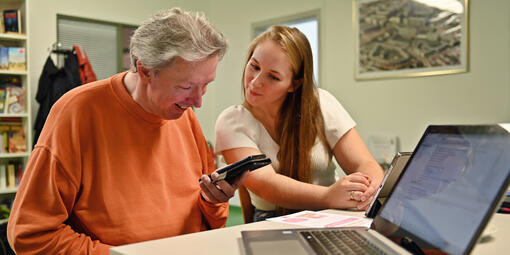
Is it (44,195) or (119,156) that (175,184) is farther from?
(44,195)

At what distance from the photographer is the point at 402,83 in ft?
12.5

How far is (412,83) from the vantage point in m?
3.75

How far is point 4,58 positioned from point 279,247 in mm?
3960

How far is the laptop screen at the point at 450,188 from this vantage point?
71 cm

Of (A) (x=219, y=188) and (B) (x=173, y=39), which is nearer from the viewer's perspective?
(B) (x=173, y=39)

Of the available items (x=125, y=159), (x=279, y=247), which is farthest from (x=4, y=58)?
(x=279, y=247)

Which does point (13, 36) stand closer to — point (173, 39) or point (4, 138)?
point (4, 138)

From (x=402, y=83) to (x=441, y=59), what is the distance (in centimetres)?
37

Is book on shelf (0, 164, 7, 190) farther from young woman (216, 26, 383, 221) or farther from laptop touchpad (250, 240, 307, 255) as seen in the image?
laptop touchpad (250, 240, 307, 255)

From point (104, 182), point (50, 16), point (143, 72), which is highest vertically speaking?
point (50, 16)


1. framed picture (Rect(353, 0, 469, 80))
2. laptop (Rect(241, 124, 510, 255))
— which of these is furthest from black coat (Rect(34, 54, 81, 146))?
laptop (Rect(241, 124, 510, 255))

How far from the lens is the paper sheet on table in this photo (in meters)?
1.17

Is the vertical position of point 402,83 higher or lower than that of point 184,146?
higher

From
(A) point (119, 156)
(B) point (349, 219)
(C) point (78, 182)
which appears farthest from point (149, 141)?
(B) point (349, 219)
